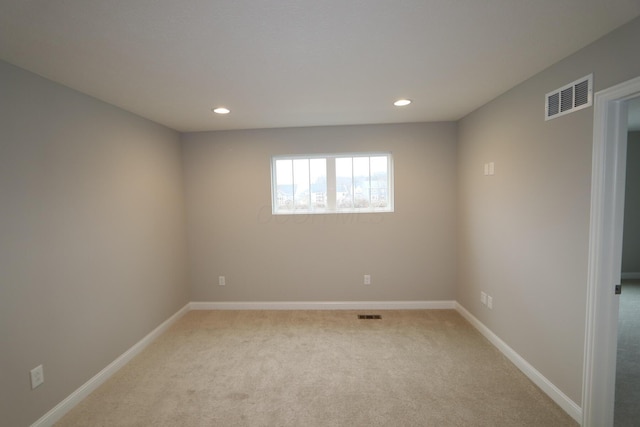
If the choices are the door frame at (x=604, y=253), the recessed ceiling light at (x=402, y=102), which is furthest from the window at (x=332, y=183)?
the door frame at (x=604, y=253)

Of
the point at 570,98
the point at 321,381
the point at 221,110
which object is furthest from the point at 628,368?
the point at 221,110

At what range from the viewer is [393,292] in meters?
3.80

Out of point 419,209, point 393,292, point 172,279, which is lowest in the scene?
point 393,292

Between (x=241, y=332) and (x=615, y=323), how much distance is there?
125 inches

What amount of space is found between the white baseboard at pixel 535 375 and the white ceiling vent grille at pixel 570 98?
6.44ft

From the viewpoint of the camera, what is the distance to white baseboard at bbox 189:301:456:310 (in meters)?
3.77

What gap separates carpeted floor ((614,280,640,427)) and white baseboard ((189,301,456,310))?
156 cm

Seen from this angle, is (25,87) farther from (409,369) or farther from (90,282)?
(409,369)

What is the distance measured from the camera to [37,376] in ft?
6.26

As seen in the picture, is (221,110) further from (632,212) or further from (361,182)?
(632,212)

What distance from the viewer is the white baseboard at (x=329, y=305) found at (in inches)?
149

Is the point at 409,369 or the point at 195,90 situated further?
the point at 409,369

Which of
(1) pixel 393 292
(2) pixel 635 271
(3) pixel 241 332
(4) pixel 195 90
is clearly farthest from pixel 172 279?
(2) pixel 635 271

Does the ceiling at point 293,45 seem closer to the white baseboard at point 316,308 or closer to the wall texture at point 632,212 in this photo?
the white baseboard at point 316,308
